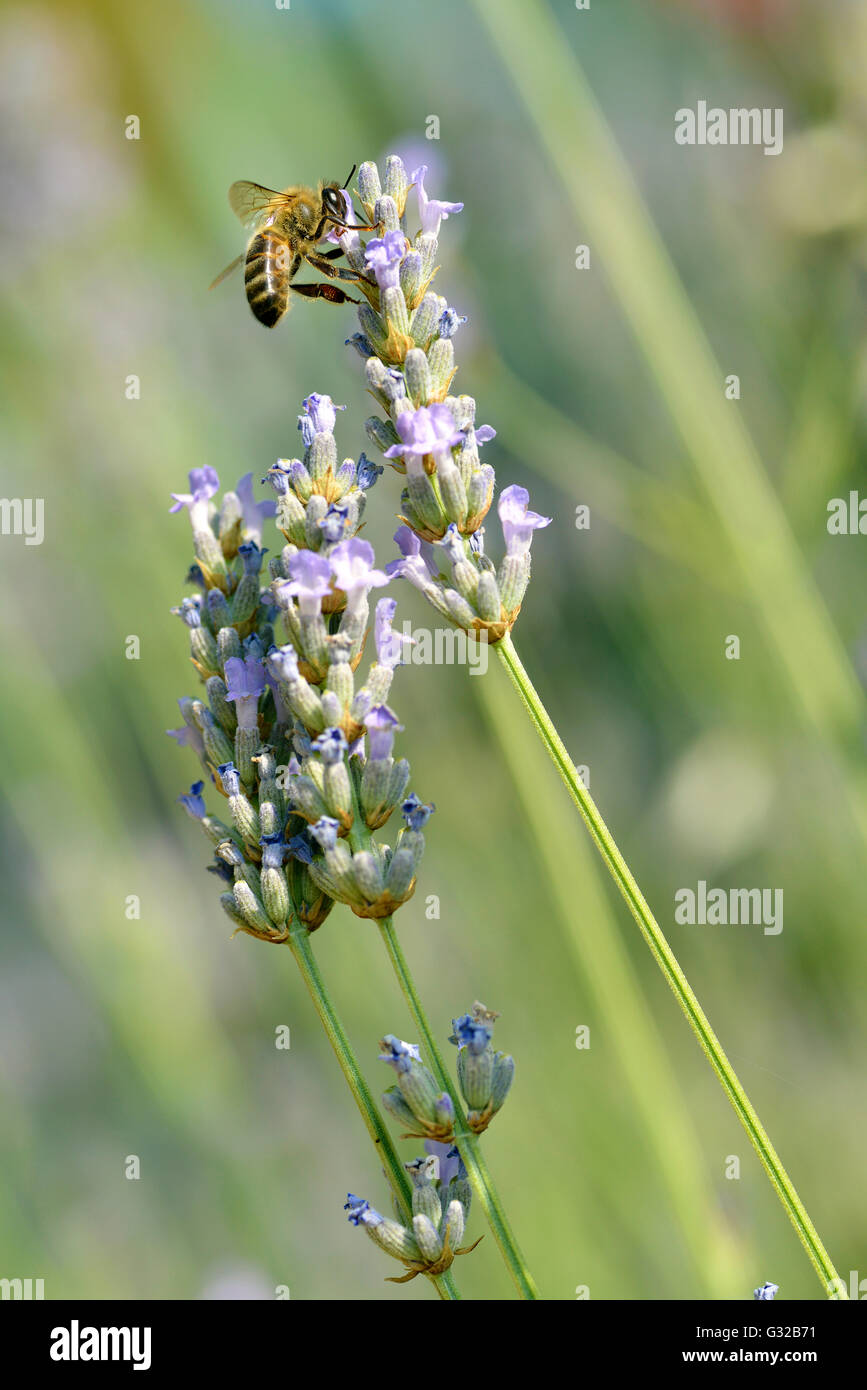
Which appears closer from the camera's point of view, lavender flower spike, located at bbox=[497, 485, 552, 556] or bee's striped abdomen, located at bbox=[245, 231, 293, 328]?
lavender flower spike, located at bbox=[497, 485, 552, 556]

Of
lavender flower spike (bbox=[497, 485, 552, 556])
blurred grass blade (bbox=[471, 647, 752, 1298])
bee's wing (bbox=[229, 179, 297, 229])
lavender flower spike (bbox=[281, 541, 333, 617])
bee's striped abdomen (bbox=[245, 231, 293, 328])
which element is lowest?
blurred grass blade (bbox=[471, 647, 752, 1298])

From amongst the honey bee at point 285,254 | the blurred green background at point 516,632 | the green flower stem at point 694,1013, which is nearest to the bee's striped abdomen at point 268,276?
the honey bee at point 285,254

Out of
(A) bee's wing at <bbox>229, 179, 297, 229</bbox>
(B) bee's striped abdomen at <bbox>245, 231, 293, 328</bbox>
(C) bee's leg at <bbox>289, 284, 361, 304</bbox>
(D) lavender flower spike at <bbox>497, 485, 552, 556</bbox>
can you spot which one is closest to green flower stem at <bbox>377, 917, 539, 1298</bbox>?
(D) lavender flower spike at <bbox>497, 485, 552, 556</bbox>

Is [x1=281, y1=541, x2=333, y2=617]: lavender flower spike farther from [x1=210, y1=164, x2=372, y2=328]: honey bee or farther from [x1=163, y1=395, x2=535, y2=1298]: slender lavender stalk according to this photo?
[x1=210, y1=164, x2=372, y2=328]: honey bee

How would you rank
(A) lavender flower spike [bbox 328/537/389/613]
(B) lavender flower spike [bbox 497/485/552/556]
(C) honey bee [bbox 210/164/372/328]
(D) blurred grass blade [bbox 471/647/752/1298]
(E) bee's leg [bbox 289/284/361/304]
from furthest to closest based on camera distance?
(C) honey bee [bbox 210/164/372/328] < (E) bee's leg [bbox 289/284/361/304] < (D) blurred grass blade [bbox 471/647/752/1298] < (B) lavender flower spike [bbox 497/485/552/556] < (A) lavender flower spike [bbox 328/537/389/613]

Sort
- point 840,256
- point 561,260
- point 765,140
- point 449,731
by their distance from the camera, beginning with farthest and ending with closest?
point 561,260 < point 449,731 < point 765,140 < point 840,256
